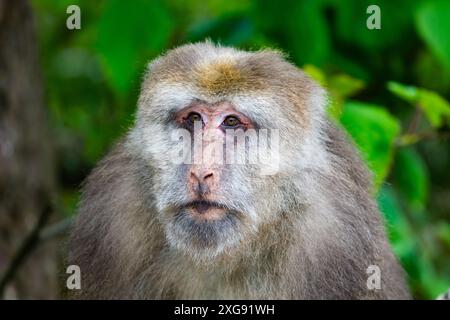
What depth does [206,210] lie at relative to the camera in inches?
172

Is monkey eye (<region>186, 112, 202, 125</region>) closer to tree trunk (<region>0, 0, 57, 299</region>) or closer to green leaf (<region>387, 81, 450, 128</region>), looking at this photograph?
green leaf (<region>387, 81, 450, 128</region>)

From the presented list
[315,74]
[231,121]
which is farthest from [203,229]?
[315,74]

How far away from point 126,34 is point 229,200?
1.93m

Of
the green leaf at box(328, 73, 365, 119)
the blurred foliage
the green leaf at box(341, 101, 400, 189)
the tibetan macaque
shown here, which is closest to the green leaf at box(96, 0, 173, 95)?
the blurred foliage

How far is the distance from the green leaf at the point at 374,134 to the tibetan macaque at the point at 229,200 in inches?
12.1

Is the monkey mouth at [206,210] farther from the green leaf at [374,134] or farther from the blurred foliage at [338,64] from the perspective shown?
the green leaf at [374,134]

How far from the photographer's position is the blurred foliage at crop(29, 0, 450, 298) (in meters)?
5.65

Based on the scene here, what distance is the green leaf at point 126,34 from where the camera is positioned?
231 inches

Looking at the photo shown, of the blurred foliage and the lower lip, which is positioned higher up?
the blurred foliage

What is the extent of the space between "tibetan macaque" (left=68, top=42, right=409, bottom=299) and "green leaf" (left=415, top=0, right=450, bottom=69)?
1.10 m

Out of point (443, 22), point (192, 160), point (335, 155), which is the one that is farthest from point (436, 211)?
point (192, 160)

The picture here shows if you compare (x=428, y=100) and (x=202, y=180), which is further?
(x=428, y=100)

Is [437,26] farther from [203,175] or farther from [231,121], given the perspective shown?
[203,175]

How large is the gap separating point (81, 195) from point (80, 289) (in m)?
0.55
